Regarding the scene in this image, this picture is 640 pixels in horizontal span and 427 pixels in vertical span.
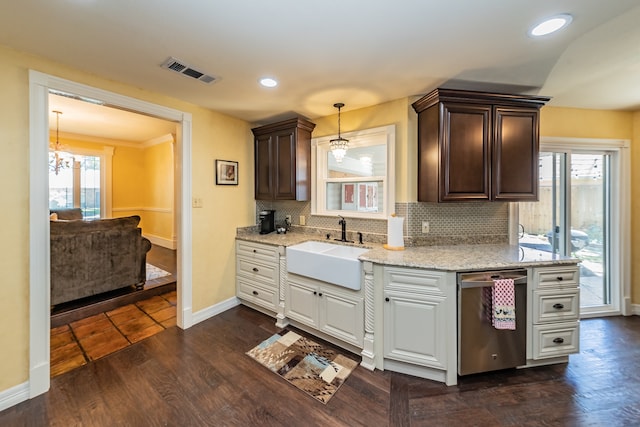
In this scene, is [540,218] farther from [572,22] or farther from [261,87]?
[261,87]

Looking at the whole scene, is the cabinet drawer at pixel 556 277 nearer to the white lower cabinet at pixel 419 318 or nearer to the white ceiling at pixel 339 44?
the white lower cabinet at pixel 419 318

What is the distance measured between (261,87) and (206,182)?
128cm

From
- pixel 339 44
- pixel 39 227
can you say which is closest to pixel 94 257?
pixel 39 227

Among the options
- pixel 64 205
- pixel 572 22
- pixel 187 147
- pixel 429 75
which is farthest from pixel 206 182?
pixel 64 205

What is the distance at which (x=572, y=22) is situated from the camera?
1.51 m

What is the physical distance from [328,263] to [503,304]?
1370 millimetres

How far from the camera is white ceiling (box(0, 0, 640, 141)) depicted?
4.61 feet

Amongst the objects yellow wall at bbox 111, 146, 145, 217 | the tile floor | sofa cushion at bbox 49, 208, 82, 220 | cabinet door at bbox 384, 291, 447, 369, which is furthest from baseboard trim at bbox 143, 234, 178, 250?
cabinet door at bbox 384, 291, 447, 369

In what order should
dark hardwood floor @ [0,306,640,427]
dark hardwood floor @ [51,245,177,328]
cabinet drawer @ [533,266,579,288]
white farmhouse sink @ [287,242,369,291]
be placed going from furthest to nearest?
dark hardwood floor @ [51,245,177,328] → white farmhouse sink @ [287,242,369,291] → cabinet drawer @ [533,266,579,288] → dark hardwood floor @ [0,306,640,427]

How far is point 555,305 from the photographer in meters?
2.07

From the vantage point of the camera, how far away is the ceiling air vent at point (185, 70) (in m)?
1.96

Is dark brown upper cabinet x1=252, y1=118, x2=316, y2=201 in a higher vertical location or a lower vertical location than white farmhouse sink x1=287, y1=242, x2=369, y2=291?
higher

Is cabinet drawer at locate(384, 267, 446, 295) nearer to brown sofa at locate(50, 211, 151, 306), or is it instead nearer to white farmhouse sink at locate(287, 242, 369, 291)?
white farmhouse sink at locate(287, 242, 369, 291)

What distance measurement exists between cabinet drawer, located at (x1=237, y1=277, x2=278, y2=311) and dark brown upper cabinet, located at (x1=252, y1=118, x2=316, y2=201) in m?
1.10
